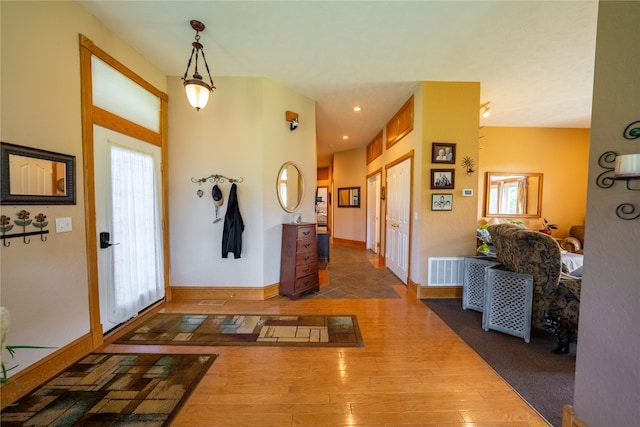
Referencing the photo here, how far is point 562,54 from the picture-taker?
8.66 feet

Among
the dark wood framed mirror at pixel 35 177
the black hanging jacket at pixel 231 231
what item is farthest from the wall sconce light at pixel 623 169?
the dark wood framed mirror at pixel 35 177

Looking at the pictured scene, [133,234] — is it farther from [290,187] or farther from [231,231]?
[290,187]

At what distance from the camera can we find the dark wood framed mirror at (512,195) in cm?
509

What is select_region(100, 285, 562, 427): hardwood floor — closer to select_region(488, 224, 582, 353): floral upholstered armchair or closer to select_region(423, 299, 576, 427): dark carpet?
select_region(423, 299, 576, 427): dark carpet

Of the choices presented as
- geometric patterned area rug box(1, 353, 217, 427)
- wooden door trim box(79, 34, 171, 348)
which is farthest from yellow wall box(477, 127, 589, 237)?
wooden door trim box(79, 34, 171, 348)

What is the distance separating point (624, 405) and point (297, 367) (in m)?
1.85

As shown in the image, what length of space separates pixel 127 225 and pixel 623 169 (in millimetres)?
3767

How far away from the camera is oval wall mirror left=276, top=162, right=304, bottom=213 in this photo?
354cm

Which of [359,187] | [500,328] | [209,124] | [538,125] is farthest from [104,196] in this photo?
[538,125]

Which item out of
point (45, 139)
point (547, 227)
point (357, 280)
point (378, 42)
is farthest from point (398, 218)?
point (45, 139)

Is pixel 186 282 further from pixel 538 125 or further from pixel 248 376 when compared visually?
pixel 538 125

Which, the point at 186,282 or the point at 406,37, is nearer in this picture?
the point at 406,37

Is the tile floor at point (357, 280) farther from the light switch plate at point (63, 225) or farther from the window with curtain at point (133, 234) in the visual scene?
the light switch plate at point (63, 225)

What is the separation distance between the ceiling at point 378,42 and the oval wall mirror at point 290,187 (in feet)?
3.89
